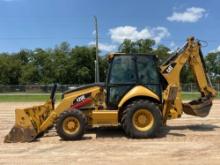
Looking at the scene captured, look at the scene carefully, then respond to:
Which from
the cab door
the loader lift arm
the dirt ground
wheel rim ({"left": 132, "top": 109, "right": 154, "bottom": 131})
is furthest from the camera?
the loader lift arm

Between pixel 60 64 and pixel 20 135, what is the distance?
69.2m

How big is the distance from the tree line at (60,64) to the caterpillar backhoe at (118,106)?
200 ft

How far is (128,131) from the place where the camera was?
38.8ft

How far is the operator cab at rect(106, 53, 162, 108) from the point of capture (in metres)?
12.3

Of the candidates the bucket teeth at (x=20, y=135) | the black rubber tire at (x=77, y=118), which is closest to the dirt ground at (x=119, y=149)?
the black rubber tire at (x=77, y=118)

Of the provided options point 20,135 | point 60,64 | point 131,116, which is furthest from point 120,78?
point 60,64

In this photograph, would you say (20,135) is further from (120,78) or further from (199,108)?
(199,108)

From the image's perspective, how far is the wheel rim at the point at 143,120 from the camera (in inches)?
470

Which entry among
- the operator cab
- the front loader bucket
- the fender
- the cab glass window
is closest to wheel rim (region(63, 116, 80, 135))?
the front loader bucket

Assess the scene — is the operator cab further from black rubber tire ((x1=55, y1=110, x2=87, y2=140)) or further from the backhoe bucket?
the backhoe bucket

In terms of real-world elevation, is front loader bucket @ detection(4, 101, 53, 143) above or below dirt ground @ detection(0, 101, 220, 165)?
above

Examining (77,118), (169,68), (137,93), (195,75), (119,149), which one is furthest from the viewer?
(195,75)

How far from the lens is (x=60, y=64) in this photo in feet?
264

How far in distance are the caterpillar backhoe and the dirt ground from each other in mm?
391
